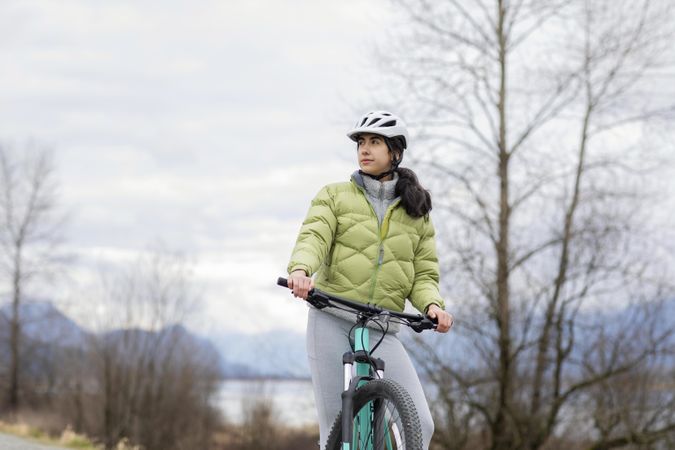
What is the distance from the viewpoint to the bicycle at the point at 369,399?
11.1 feet

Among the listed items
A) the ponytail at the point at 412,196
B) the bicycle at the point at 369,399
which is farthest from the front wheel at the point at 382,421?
the ponytail at the point at 412,196

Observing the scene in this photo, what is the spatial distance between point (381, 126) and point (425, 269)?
2.37 feet

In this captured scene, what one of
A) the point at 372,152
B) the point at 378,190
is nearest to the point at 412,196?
the point at 378,190

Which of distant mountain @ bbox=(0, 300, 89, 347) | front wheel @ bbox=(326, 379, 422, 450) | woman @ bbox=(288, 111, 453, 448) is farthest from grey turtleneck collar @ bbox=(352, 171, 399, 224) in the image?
distant mountain @ bbox=(0, 300, 89, 347)

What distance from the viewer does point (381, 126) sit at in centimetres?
395

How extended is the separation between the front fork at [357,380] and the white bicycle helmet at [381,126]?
910 mm

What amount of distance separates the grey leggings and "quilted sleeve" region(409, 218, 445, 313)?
24 centimetres

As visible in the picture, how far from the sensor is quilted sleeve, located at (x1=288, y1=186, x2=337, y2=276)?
362 centimetres

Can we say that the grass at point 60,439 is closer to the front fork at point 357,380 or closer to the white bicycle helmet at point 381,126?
the front fork at point 357,380

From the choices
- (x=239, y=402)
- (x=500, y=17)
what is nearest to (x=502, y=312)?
(x=500, y=17)

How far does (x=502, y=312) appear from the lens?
13844 millimetres

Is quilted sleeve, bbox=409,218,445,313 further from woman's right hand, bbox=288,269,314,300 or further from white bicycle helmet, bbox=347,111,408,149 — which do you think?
woman's right hand, bbox=288,269,314,300

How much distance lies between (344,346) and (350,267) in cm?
38

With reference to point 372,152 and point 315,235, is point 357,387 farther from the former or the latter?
point 372,152
